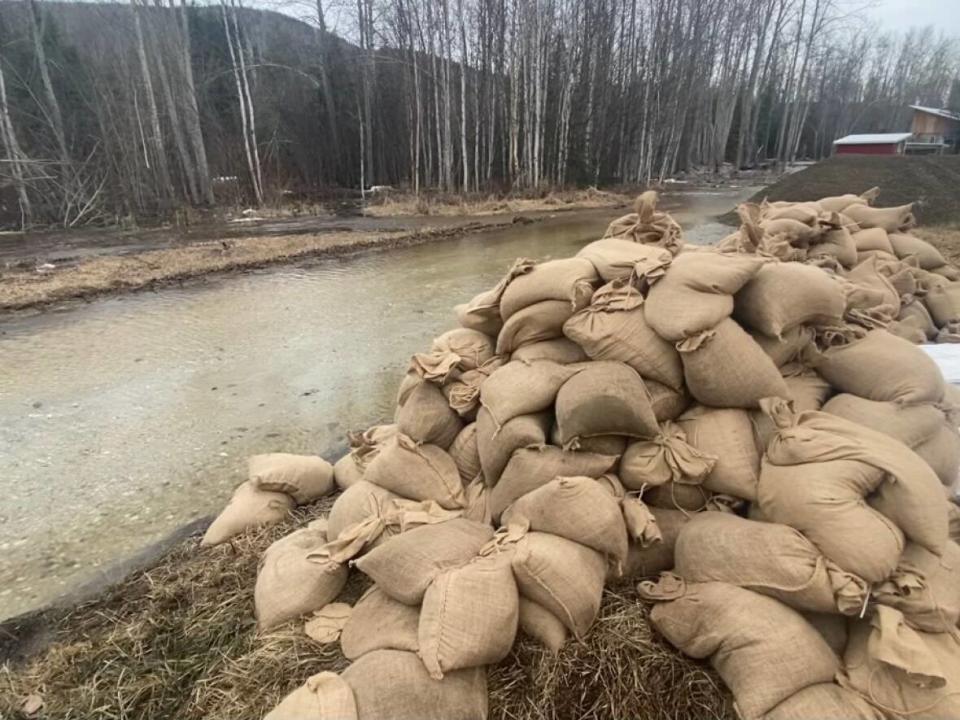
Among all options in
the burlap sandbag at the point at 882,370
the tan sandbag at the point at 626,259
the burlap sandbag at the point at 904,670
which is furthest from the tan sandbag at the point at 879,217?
the burlap sandbag at the point at 904,670

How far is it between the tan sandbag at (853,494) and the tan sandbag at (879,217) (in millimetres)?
3572

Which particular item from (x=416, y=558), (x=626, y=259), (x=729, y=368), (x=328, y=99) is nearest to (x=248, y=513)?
(x=416, y=558)

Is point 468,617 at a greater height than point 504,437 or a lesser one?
lesser

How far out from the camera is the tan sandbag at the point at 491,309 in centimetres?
240

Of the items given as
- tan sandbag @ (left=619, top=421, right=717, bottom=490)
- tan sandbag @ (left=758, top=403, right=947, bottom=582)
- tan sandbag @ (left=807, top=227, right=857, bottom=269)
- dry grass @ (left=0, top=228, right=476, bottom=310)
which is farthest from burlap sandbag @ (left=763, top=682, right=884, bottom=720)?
dry grass @ (left=0, top=228, right=476, bottom=310)

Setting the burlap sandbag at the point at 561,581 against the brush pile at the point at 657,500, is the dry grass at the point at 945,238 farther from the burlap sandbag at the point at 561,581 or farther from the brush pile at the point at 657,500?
the burlap sandbag at the point at 561,581

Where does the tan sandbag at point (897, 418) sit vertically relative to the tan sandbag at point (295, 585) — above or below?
above

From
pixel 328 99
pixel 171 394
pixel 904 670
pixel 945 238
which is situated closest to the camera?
pixel 904 670

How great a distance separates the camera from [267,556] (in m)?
2.07

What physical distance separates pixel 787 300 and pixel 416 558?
1565mm

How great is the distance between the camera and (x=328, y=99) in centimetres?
2014

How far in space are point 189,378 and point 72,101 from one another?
58.0ft

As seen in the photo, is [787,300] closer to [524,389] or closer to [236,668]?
[524,389]

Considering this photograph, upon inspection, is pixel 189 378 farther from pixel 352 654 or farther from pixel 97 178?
pixel 97 178
